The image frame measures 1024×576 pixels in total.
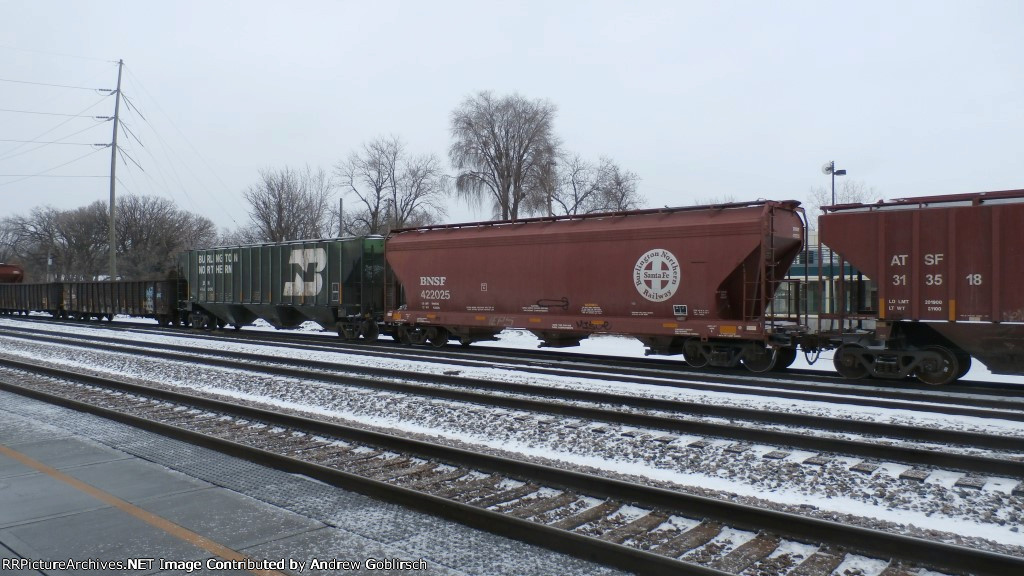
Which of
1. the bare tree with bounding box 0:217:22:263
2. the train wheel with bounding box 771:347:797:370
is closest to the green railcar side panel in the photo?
the train wheel with bounding box 771:347:797:370

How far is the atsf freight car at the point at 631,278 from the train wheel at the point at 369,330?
2.91 metres

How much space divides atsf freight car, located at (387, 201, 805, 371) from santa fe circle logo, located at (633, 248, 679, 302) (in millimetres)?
22

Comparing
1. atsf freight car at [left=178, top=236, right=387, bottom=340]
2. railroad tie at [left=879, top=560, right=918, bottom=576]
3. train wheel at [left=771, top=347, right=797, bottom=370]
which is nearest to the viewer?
railroad tie at [left=879, top=560, right=918, bottom=576]

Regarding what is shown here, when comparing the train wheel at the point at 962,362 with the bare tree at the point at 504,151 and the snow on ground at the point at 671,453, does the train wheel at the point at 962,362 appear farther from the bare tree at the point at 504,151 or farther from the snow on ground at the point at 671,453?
the bare tree at the point at 504,151

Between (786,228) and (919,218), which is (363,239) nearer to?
(786,228)

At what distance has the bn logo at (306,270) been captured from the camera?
877 inches

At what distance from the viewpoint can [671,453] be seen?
284 inches

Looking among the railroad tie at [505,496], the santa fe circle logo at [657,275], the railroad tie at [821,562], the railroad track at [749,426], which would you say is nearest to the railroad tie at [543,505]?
the railroad tie at [505,496]

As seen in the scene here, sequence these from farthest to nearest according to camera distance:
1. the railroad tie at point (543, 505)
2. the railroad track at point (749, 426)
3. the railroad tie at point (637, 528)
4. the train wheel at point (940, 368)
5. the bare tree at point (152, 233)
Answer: the bare tree at point (152, 233) < the train wheel at point (940, 368) < the railroad track at point (749, 426) < the railroad tie at point (543, 505) < the railroad tie at point (637, 528)

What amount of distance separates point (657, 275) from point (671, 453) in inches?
319

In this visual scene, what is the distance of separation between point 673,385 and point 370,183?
42.6 m

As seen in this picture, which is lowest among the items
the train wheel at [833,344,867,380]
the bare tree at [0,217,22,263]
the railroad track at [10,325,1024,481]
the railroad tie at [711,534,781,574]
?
the railroad tie at [711,534,781,574]

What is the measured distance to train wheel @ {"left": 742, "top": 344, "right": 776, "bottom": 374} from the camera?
544 inches

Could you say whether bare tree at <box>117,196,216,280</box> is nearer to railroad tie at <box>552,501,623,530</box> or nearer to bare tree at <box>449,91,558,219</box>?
bare tree at <box>449,91,558,219</box>
